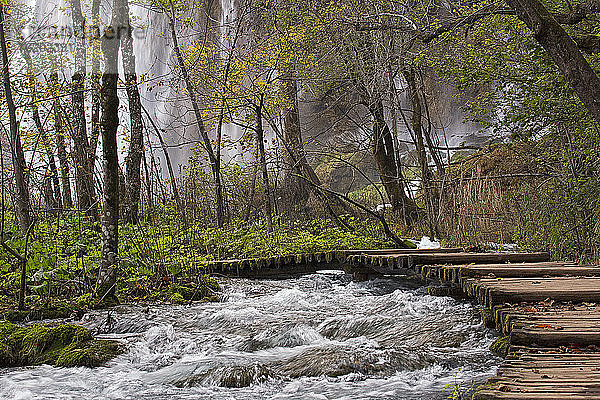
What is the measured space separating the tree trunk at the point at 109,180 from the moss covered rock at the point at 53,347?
6.87ft

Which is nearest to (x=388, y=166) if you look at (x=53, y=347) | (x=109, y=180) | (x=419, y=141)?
(x=419, y=141)

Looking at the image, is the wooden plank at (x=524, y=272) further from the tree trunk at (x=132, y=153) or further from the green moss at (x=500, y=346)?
the tree trunk at (x=132, y=153)

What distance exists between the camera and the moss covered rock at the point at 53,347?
5.71m

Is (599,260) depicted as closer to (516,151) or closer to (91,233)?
(516,151)

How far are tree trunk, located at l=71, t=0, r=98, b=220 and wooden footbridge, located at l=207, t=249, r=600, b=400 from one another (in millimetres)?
4833

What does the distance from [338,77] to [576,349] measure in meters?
13.8

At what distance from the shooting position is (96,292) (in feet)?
27.0

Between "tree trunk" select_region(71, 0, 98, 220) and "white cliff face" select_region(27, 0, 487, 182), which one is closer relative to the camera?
"tree trunk" select_region(71, 0, 98, 220)

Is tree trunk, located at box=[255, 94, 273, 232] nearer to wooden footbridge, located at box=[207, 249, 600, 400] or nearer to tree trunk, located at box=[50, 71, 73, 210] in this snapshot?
tree trunk, located at box=[50, 71, 73, 210]

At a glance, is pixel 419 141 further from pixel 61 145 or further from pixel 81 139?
pixel 61 145

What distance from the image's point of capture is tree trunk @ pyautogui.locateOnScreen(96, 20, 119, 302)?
8328 millimetres

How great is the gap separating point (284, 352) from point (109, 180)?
3.86m

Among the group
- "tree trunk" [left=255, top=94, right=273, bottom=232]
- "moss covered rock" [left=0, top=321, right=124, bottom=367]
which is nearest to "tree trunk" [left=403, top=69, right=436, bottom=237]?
"tree trunk" [left=255, top=94, right=273, bottom=232]

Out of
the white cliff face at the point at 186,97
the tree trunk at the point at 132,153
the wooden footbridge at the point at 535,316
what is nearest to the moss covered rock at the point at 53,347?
the wooden footbridge at the point at 535,316
